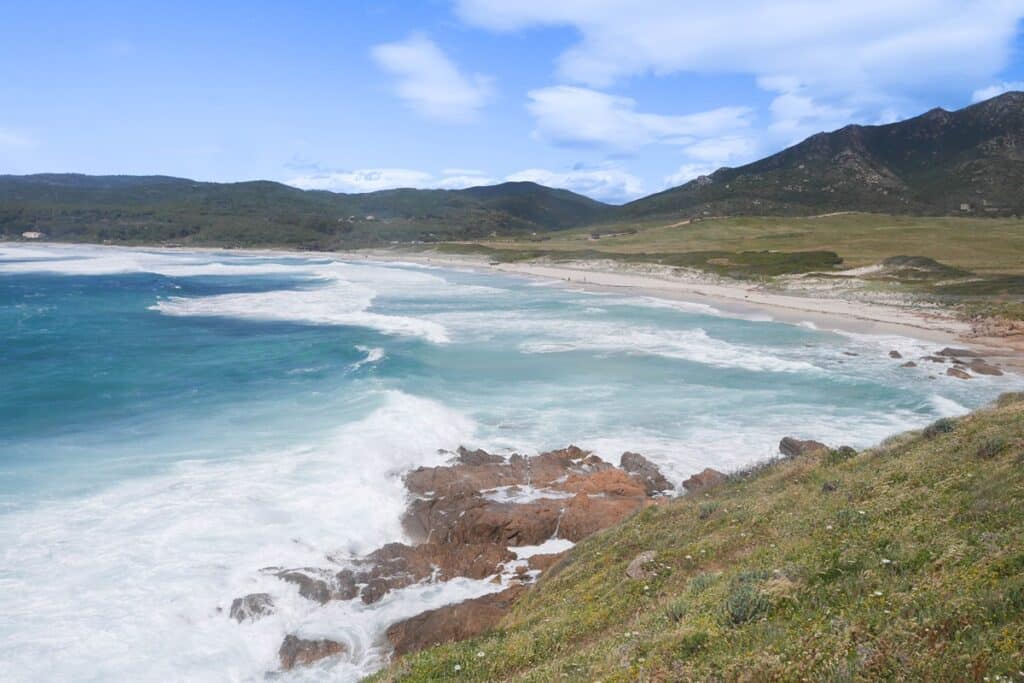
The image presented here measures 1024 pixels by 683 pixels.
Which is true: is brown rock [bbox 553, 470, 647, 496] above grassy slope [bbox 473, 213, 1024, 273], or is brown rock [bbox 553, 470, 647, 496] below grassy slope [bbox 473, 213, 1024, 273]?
below

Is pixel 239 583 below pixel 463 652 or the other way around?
below

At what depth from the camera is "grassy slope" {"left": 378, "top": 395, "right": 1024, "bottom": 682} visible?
572 centimetres

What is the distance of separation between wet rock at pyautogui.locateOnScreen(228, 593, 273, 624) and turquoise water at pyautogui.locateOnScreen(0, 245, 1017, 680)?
211 millimetres

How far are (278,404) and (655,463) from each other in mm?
14840

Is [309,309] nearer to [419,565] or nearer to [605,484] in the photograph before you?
Result: [605,484]

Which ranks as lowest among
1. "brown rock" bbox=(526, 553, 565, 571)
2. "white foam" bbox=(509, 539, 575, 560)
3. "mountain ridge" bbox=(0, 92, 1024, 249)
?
"white foam" bbox=(509, 539, 575, 560)

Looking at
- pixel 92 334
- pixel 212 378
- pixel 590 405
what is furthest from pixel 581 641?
pixel 92 334

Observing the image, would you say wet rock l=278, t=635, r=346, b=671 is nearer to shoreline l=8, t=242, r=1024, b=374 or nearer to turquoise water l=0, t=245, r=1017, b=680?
turquoise water l=0, t=245, r=1017, b=680

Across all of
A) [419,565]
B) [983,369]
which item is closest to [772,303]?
[983,369]

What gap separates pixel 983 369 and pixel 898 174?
162768 millimetres

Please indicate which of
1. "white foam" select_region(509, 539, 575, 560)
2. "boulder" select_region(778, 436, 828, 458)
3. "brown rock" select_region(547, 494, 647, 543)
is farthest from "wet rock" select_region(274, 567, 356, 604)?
"boulder" select_region(778, 436, 828, 458)

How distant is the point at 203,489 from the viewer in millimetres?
17719

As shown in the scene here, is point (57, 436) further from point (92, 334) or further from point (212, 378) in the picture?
point (92, 334)

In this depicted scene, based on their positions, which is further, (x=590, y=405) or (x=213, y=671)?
(x=590, y=405)
